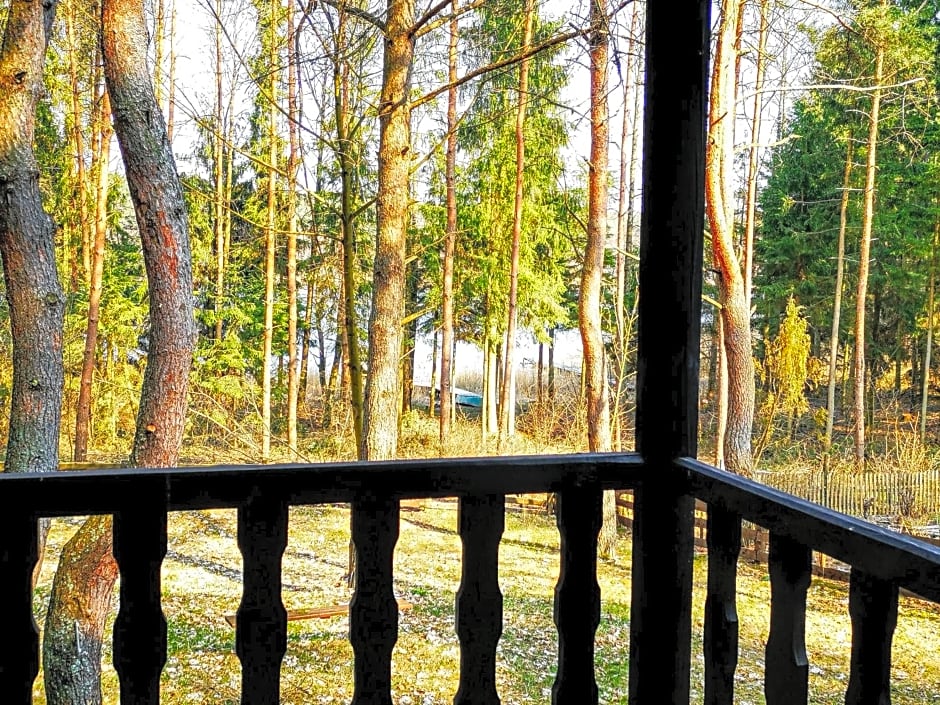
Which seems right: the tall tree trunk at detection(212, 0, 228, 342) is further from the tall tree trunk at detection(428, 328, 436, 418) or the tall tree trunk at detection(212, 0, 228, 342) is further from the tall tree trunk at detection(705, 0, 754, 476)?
the tall tree trunk at detection(705, 0, 754, 476)

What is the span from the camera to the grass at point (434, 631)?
4.04 m

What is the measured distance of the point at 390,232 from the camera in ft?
17.3

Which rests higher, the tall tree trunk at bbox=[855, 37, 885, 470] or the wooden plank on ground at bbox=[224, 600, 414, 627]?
the tall tree trunk at bbox=[855, 37, 885, 470]

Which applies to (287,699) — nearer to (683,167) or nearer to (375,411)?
(375,411)

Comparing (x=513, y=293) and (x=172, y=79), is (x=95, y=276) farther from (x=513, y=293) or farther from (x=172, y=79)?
(x=513, y=293)

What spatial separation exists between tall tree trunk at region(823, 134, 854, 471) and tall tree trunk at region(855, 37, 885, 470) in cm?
11

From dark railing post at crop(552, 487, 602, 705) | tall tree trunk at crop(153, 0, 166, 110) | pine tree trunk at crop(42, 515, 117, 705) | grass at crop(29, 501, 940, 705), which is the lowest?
grass at crop(29, 501, 940, 705)

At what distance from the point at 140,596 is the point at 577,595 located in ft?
1.85

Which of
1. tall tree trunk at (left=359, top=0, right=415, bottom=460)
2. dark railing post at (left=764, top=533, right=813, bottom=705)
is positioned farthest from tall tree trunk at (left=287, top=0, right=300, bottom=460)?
dark railing post at (left=764, top=533, right=813, bottom=705)

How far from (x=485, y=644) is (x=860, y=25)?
11.7ft

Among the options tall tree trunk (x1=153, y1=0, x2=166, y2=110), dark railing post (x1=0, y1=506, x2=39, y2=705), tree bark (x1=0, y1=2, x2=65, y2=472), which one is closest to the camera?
dark railing post (x1=0, y1=506, x2=39, y2=705)

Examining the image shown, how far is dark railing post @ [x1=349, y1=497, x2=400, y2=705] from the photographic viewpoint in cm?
92

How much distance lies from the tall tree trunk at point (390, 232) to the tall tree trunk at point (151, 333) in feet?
5.34

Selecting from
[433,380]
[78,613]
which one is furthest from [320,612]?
[433,380]
